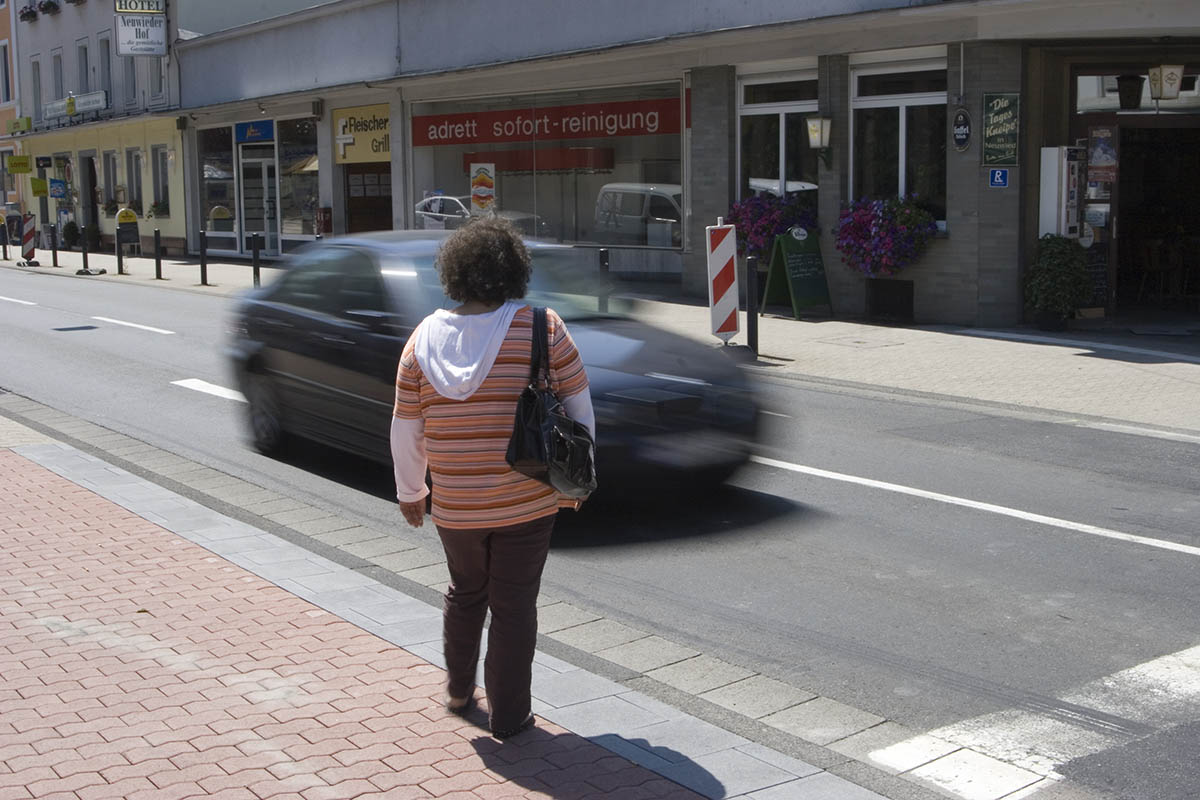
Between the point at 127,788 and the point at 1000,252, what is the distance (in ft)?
46.0

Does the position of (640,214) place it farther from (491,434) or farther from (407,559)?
(491,434)

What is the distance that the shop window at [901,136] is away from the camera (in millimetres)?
16672

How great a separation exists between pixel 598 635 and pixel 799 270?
12.5 meters

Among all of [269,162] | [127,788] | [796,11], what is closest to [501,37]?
[796,11]

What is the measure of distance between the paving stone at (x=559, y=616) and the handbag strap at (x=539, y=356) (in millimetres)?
1665

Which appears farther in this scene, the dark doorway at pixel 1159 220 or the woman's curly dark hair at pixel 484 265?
the dark doorway at pixel 1159 220

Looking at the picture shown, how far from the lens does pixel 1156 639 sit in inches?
214

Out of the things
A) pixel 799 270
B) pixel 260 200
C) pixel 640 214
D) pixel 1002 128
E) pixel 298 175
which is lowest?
pixel 799 270

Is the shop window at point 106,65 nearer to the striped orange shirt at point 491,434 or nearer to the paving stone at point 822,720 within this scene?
the striped orange shirt at point 491,434

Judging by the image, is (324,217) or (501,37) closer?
(501,37)

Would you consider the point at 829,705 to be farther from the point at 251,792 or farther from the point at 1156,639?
the point at 251,792

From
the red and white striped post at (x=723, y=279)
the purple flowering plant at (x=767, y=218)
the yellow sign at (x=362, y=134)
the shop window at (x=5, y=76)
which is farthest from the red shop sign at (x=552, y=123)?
the shop window at (x=5, y=76)

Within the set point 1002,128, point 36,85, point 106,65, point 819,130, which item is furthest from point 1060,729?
point 36,85

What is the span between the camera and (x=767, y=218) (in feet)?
60.3
